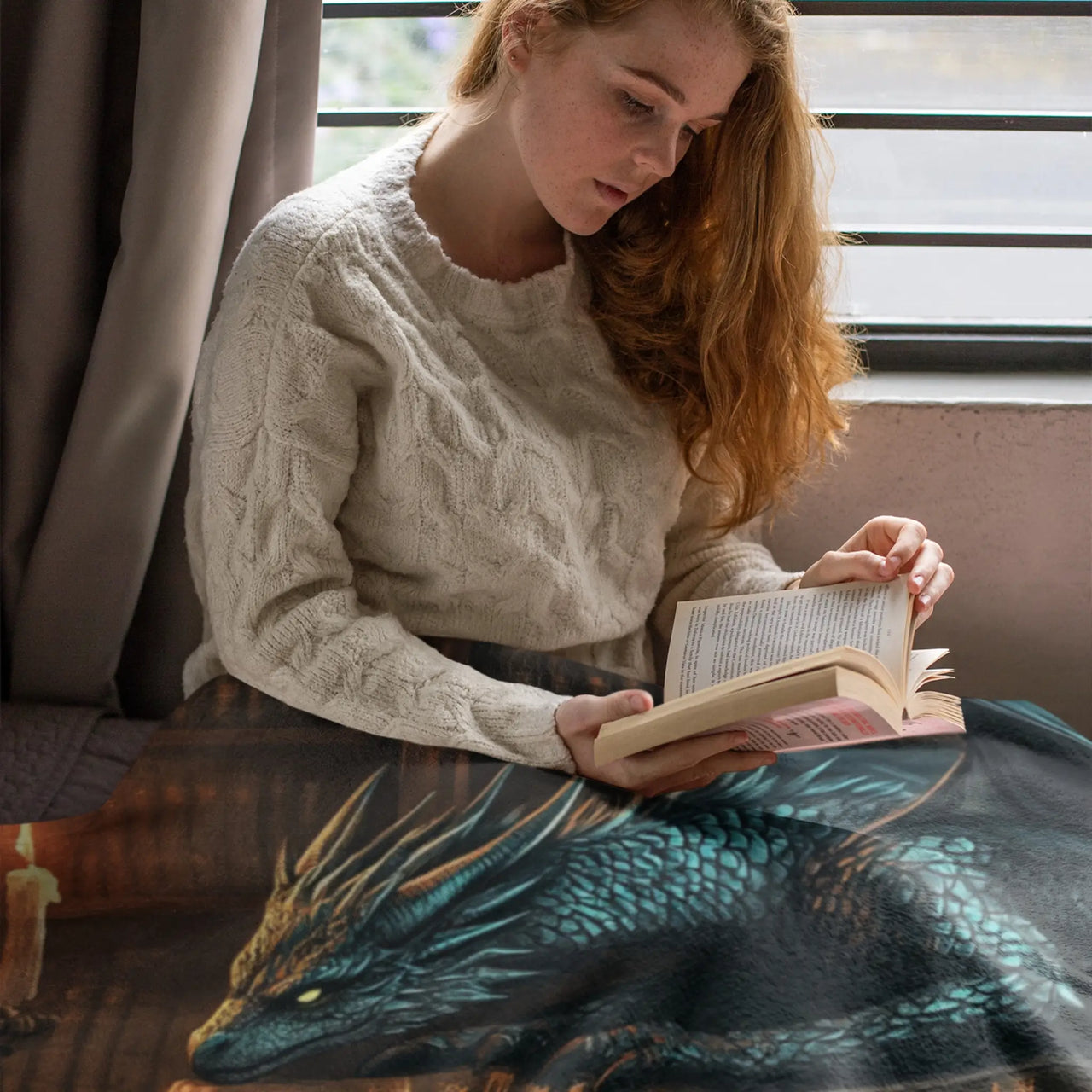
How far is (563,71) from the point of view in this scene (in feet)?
3.48

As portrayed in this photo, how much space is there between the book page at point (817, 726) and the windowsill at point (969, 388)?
691 mm

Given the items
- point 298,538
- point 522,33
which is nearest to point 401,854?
point 298,538

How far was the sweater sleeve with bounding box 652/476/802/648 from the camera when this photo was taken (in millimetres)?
1375

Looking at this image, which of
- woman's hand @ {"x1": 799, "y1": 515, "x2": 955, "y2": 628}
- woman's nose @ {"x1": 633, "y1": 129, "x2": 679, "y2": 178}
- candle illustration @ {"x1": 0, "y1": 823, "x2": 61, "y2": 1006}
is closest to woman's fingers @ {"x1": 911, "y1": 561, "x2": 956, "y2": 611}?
woman's hand @ {"x1": 799, "y1": 515, "x2": 955, "y2": 628}

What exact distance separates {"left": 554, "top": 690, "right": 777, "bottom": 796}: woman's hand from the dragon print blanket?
21mm

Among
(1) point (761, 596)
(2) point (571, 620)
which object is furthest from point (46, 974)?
(1) point (761, 596)

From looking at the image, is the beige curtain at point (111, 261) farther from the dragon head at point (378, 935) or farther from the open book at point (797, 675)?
the open book at point (797, 675)

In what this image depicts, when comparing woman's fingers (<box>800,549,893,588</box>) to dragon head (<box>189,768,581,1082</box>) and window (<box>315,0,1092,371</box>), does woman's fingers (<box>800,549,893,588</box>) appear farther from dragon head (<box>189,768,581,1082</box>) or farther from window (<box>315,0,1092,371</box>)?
window (<box>315,0,1092,371</box>)

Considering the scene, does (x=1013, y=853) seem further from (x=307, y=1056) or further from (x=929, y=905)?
(x=307, y=1056)

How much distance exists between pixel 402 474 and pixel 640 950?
1.62 feet

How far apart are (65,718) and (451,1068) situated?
2.41 ft

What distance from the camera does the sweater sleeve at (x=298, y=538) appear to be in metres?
1.07

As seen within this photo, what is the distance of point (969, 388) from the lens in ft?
5.14

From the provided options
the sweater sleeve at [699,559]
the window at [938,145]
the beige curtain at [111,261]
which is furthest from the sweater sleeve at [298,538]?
the window at [938,145]
